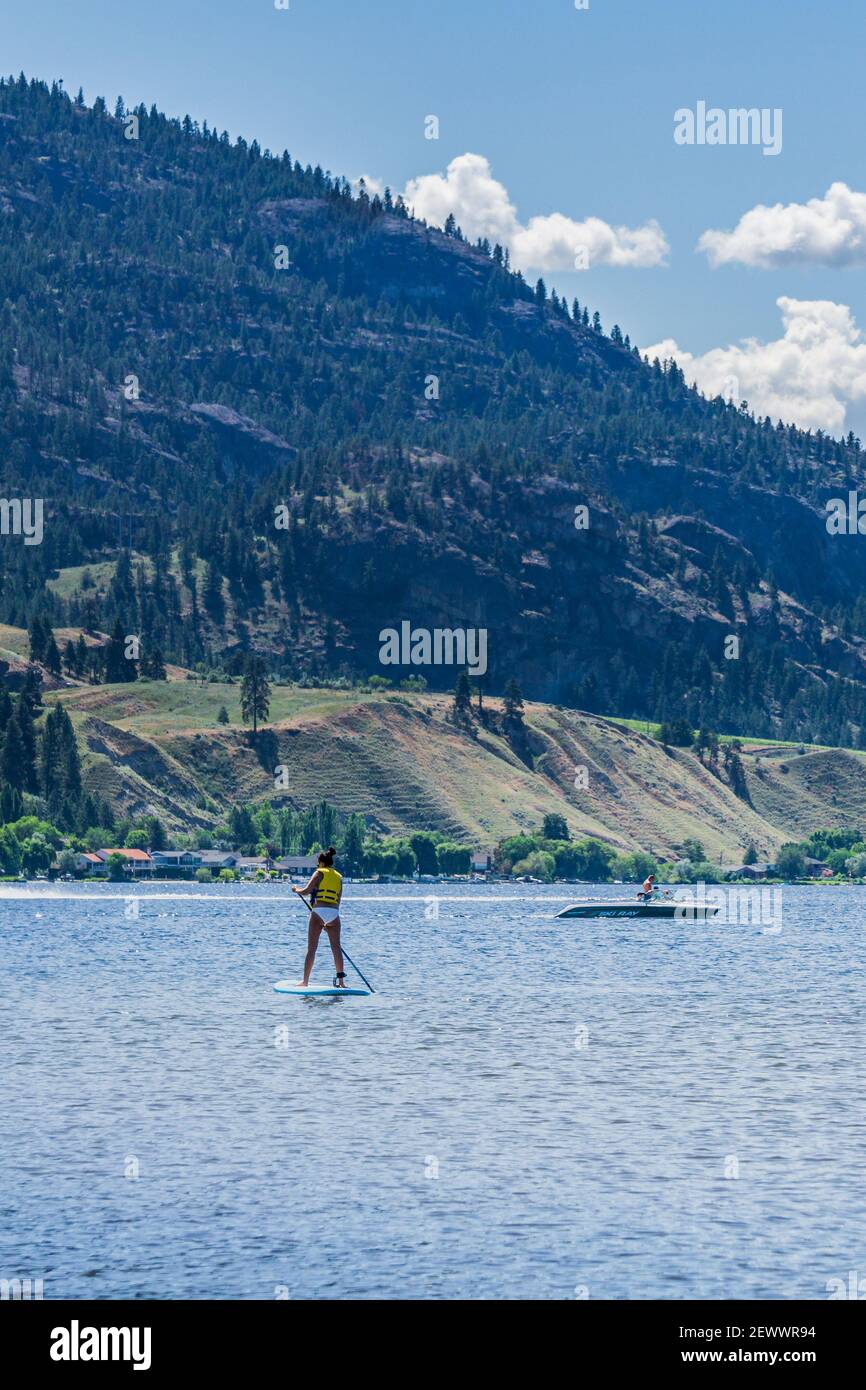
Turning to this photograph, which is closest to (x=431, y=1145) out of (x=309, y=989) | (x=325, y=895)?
(x=325, y=895)

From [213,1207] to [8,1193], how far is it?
410cm

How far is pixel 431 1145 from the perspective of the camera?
45.3m

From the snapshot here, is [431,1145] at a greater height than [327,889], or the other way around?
[327,889]

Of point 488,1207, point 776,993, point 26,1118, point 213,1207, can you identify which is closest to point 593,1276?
point 488,1207

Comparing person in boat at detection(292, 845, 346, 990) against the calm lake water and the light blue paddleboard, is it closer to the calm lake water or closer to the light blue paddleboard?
the calm lake water

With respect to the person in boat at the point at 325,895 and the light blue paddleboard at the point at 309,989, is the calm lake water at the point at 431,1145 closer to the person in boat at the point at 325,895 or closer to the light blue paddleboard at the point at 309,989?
the light blue paddleboard at the point at 309,989

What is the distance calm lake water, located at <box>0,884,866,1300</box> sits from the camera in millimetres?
33844

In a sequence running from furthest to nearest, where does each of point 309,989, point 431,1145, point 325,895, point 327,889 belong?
1. point 309,989
2. point 327,889
3. point 325,895
4. point 431,1145

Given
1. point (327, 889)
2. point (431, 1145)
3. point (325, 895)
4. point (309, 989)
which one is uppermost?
point (327, 889)

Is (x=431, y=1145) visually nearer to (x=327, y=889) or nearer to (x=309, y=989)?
(x=327, y=889)

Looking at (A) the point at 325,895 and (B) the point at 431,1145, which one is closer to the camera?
(B) the point at 431,1145

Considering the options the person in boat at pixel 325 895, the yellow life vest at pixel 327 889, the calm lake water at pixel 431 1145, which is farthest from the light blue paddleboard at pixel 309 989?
the yellow life vest at pixel 327 889

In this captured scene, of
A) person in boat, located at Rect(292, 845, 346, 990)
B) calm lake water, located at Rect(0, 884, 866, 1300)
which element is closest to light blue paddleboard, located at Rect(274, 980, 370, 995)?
calm lake water, located at Rect(0, 884, 866, 1300)
